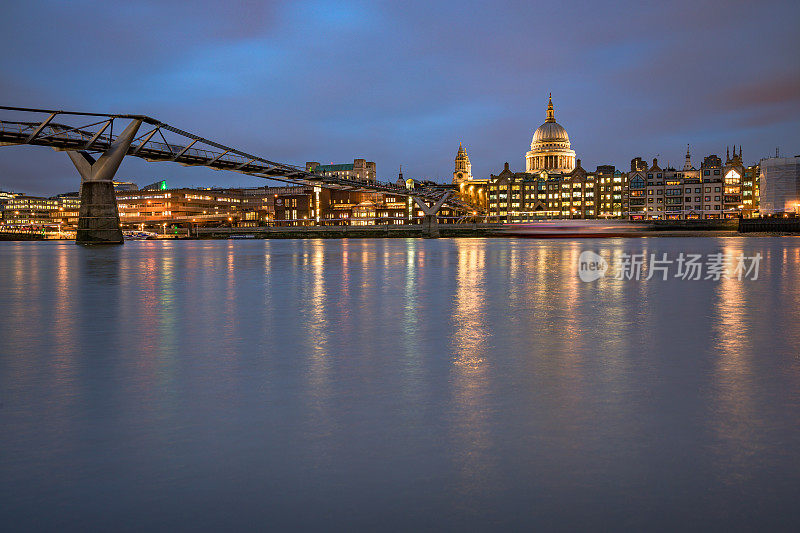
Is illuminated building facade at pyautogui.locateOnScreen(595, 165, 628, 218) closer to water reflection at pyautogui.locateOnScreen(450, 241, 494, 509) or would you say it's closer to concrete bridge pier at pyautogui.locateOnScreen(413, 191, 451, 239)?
concrete bridge pier at pyautogui.locateOnScreen(413, 191, 451, 239)

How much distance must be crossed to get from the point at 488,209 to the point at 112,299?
173998 millimetres

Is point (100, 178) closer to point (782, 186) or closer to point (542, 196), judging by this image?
point (782, 186)

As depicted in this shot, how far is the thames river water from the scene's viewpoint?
350 centimetres

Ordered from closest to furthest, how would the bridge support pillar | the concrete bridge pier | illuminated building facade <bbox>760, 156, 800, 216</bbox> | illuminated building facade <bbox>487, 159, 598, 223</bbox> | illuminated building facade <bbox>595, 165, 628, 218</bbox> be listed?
1. the bridge support pillar
2. illuminated building facade <bbox>760, 156, 800, 216</bbox>
3. the concrete bridge pier
4. illuminated building facade <bbox>595, 165, 628, 218</bbox>
5. illuminated building facade <bbox>487, 159, 598, 223</bbox>

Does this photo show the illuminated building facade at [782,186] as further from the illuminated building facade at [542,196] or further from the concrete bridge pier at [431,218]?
the concrete bridge pier at [431,218]

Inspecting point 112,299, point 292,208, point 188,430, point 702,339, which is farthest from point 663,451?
point 292,208

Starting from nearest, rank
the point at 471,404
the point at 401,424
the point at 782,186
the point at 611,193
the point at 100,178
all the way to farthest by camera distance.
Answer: the point at 401,424 → the point at 471,404 → the point at 100,178 → the point at 782,186 → the point at 611,193

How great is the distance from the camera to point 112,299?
48.8ft

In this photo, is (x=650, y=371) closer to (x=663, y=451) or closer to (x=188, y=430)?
(x=663, y=451)

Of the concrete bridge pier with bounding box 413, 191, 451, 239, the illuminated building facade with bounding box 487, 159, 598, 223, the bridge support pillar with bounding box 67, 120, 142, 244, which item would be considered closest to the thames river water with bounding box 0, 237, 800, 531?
the bridge support pillar with bounding box 67, 120, 142, 244

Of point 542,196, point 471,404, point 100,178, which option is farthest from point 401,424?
point 542,196

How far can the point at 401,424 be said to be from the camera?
4.87m

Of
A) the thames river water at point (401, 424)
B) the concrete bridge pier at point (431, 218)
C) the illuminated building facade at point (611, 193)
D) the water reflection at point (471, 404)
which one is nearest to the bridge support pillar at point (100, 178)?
the thames river water at point (401, 424)

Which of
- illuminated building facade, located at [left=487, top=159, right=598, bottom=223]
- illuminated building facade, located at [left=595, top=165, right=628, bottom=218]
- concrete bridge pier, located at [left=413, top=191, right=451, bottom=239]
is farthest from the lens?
illuminated building facade, located at [left=487, top=159, right=598, bottom=223]
